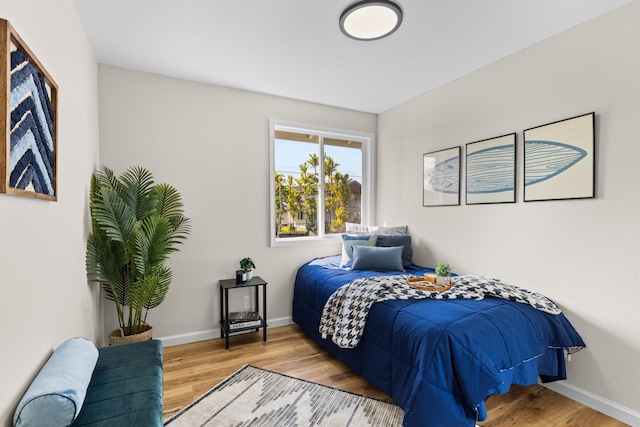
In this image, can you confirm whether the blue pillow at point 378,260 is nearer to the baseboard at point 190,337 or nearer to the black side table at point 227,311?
the black side table at point 227,311

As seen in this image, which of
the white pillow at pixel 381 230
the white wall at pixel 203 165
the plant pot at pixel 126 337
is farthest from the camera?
the white pillow at pixel 381 230

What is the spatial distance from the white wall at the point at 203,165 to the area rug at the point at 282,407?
105 centimetres

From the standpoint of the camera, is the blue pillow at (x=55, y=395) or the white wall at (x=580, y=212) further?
the white wall at (x=580, y=212)

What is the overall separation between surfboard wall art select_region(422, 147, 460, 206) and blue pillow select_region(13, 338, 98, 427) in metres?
3.00

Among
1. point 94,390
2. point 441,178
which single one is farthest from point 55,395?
point 441,178

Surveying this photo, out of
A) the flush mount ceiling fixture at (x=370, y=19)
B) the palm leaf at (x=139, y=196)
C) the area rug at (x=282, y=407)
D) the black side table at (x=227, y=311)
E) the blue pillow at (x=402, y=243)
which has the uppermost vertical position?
the flush mount ceiling fixture at (x=370, y=19)

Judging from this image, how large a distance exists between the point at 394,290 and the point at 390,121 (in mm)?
2385

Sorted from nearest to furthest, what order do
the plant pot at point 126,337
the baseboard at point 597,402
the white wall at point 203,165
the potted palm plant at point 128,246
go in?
the baseboard at point 597,402 < the potted palm plant at point 128,246 < the plant pot at point 126,337 < the white wall at point 203,165

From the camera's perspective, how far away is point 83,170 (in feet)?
6.84

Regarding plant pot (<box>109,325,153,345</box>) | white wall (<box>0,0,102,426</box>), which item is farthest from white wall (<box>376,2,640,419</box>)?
white wall (<box>0,0,102,426</box>)

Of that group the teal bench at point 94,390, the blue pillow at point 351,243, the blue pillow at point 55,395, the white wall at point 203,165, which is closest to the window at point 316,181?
the white wall at point 203,165

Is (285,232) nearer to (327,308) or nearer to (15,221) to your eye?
(327,308)

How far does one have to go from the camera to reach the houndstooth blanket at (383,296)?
214cm

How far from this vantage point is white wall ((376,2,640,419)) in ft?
6.25
